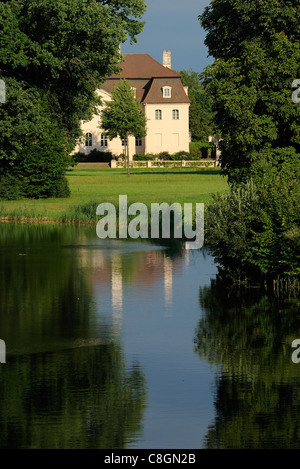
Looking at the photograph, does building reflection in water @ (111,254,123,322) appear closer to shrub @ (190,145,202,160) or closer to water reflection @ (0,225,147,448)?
water reflection @ (0,225,147,448)

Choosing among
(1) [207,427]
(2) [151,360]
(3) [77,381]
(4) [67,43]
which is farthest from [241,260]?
(4) [67,43]

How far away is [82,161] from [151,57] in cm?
2708

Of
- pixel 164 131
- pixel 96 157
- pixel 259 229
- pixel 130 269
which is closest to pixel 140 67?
pixel 164 131

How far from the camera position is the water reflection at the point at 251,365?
385 inches

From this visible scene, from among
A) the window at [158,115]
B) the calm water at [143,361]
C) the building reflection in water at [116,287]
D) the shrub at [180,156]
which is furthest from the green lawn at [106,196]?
the window at [158,115]

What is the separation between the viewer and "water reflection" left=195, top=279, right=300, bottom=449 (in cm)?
979

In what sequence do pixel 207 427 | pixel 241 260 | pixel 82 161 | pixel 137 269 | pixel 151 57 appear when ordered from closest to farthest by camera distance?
pixel 207 427 → pixel 241 260 → pixel 137 269 → pixel 82 161 → pixel 151 57

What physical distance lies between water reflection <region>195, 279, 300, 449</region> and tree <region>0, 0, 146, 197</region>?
23.8m

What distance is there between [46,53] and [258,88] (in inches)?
543

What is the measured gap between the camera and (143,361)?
522 inches

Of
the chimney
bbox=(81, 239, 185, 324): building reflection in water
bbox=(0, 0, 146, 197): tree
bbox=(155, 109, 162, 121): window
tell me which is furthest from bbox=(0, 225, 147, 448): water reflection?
the chimney

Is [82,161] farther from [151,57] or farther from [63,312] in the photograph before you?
[63,312]

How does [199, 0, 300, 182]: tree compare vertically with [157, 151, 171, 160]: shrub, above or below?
above

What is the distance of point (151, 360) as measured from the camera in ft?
43.7
